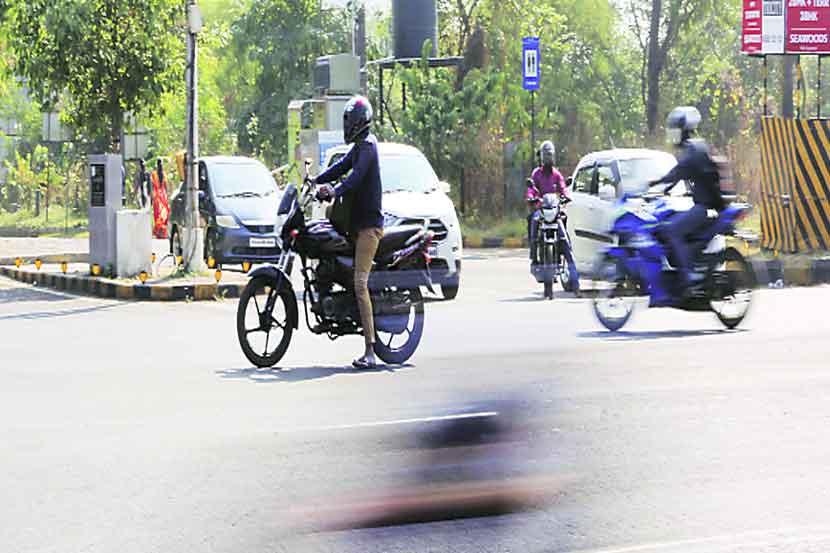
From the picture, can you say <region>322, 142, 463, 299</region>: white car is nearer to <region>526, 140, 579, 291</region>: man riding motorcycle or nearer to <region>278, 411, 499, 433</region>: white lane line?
<region>526, 140, 579, 291</region>: man riding motorcycle

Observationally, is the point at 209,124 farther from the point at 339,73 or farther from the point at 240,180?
the point at 240,180

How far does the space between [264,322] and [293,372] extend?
0.48m

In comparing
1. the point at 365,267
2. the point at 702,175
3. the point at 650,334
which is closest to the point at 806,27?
the point at 702,175

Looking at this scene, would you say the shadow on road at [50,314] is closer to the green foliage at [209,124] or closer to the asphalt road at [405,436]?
the asphalt road at [405,436]

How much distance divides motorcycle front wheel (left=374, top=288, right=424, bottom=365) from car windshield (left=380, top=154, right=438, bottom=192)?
6910 mm

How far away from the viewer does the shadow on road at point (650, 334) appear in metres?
13.1

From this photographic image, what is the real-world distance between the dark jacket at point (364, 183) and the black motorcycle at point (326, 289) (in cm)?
23

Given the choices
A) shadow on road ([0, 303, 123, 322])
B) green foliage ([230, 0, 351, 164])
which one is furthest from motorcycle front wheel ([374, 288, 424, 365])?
green foliage ([230, 0, 351, 164])

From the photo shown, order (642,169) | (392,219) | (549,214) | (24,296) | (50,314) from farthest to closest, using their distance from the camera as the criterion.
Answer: (24,296), (642,169), (549,214), (392,219), (50,314)

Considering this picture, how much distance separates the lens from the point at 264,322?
37.8 feet

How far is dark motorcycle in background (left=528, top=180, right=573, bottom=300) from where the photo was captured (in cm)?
1808

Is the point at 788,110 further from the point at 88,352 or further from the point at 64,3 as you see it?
the point at 88,352

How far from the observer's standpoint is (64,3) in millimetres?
21750

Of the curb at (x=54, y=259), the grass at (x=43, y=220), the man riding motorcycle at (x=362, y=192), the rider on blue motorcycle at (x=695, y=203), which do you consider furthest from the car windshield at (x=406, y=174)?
the grass at (x=43, y=220)
